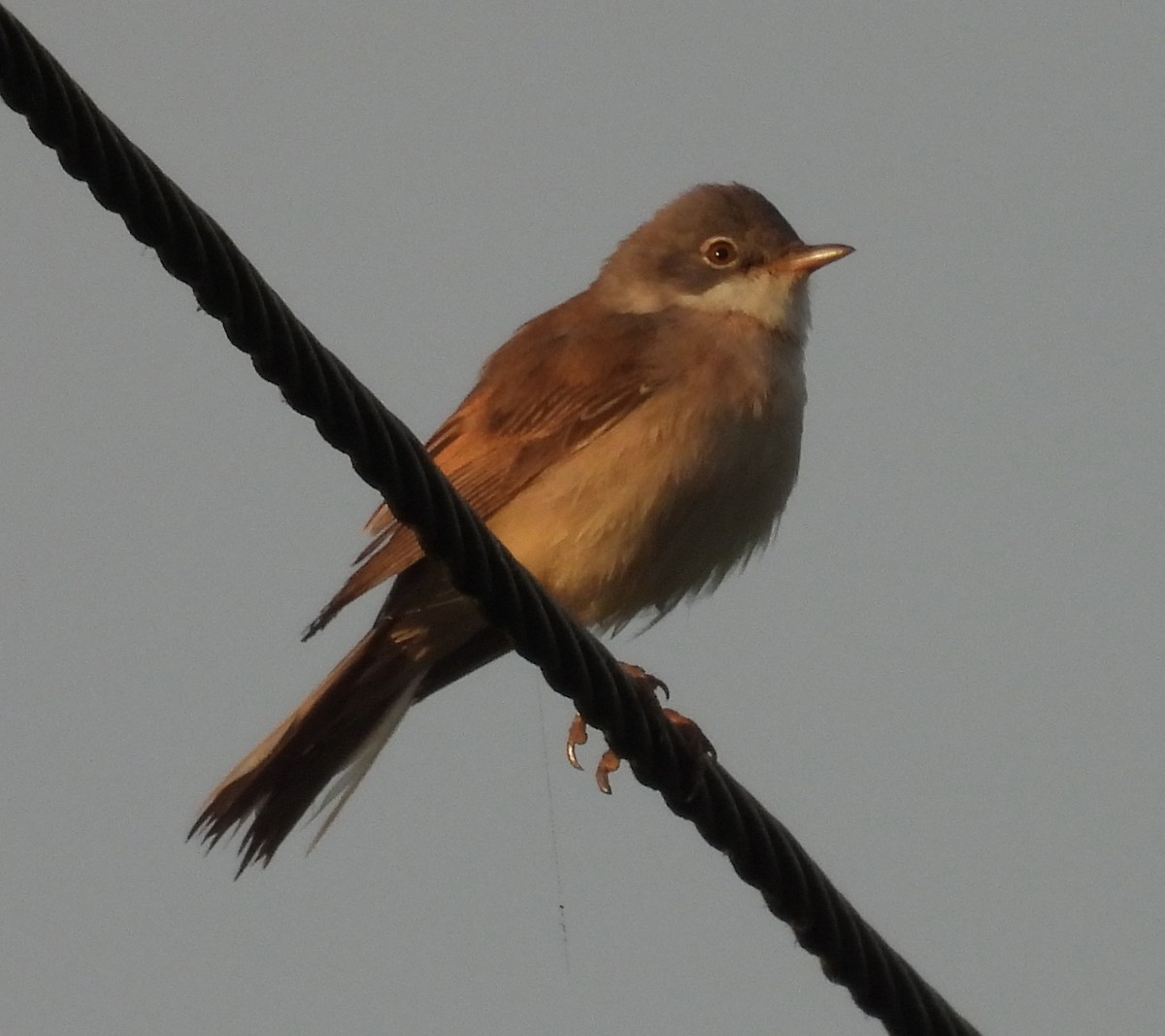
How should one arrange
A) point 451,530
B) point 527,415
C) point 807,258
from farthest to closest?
point 807,258
point 527,415
point 451,530

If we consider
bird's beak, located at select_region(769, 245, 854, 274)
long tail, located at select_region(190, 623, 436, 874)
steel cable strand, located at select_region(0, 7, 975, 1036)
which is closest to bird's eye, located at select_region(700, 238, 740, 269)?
bird's beak, located at select_region(769, 245, 854, 274)

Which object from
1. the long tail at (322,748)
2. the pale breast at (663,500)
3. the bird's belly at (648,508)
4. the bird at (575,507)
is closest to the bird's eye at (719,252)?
the bird at (575,507)

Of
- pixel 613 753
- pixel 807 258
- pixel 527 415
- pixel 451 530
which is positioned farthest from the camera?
pixel 807 258

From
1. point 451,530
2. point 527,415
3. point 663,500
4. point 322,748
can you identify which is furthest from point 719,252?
point 451,530

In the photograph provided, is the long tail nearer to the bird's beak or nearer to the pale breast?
the pale breast

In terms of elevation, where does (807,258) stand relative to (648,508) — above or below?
above

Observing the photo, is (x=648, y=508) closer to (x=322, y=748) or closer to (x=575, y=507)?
(x=575, y=507)

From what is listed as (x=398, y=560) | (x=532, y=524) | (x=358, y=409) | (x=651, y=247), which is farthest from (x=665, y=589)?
(x=358, y=409)
